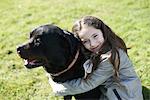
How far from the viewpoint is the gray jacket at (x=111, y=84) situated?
3.35 meters

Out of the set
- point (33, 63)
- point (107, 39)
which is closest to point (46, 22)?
point (33, 63)

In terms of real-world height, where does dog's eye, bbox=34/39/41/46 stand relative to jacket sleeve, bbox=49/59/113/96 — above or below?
above

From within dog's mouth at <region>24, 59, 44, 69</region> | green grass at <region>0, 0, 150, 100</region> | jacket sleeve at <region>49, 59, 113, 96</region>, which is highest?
dog's mouth at <region>24, 59, 44, 69</region>

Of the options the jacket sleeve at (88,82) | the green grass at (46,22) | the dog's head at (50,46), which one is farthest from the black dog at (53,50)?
the green grass at (46,22)

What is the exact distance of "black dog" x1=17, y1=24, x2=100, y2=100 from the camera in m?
3.27

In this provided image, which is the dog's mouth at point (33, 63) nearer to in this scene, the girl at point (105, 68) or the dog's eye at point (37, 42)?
the dog's eye at point (37, 42)

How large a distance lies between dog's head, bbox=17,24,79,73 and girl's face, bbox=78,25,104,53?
0.09 m

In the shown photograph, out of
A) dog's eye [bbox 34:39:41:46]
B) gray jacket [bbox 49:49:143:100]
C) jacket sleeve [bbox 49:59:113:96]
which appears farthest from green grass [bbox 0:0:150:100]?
dog's eye [bbox 34:39:41:46]

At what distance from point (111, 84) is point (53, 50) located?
617 mm

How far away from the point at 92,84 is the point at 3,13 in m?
3.39

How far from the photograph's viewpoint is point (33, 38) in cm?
330

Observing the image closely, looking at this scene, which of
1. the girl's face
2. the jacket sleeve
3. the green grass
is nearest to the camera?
the girl's face

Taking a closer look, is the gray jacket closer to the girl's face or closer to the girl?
the girl

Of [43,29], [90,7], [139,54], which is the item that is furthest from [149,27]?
[43,29]
